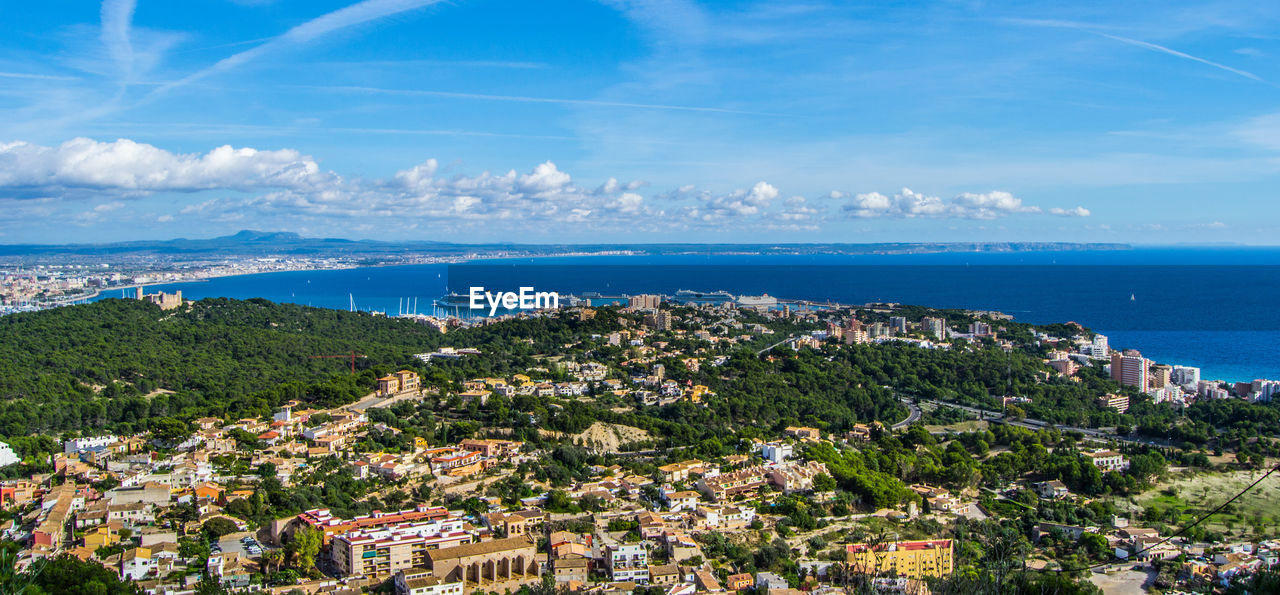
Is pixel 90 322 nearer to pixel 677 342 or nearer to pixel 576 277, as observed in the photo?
pixel 677 342

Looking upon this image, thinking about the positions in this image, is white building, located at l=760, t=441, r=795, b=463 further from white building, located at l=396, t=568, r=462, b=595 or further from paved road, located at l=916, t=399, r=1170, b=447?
white building, located at l=396, t=568, r=462, b=595

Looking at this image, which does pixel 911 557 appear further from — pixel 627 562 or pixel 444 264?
pixel 444 264

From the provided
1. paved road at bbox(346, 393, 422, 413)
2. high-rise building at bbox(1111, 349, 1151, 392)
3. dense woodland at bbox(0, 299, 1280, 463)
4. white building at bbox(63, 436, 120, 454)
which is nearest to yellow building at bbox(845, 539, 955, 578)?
dense woodland at bbox(0, 299, 1280, 463)

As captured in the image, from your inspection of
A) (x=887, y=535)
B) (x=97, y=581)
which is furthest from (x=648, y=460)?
(x=97, y=581)

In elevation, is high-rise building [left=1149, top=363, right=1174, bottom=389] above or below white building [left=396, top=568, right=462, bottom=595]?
above

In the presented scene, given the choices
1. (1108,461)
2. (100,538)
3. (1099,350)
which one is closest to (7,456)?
(100,538)

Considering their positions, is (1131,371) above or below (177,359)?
below
